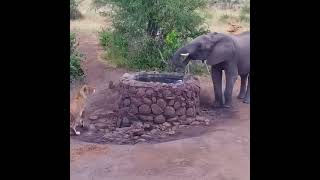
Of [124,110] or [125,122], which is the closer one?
[125,122]

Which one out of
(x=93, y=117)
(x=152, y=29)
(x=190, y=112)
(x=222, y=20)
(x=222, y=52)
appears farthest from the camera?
(x=222, y=20)

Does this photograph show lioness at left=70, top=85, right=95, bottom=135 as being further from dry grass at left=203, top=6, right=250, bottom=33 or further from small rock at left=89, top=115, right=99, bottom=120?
dry grass at left=203, top=6, right=250, bottom=33

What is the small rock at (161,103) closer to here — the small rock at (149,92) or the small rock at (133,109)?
the small rock at (149,92)

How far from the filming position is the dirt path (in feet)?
18.3

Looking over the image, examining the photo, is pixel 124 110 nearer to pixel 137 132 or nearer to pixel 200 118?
pixel 137 132

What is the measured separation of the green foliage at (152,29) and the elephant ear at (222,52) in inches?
70.9

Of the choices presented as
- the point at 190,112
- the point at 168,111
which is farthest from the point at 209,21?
the point at 168,111

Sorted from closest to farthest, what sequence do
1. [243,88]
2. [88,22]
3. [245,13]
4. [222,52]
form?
1. [222,52]
2. [243,88]
3. [88,22]
4. [245,13]

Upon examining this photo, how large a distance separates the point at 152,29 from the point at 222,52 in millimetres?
2869

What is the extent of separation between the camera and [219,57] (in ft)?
30.6

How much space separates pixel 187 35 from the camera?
1147cm
